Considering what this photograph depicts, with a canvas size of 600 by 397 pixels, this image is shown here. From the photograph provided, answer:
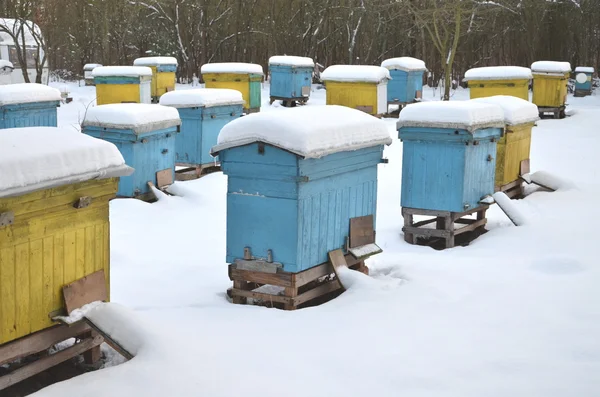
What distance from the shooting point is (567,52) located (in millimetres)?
27859

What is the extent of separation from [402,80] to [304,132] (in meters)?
14.1

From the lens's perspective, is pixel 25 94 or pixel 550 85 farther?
pixel 550 85

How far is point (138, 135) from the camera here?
10.1 meters

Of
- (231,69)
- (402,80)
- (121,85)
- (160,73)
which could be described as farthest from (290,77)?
(121,85)

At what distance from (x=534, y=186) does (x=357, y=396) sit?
7.86 m

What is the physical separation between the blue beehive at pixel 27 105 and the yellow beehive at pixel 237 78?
5705mm

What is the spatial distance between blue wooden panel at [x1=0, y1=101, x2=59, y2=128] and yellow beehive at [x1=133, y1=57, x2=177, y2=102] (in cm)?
915

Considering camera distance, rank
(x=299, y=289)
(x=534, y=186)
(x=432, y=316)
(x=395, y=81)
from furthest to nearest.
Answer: (x=395, y=81) < (x=534, y=186) < (x=299, y=289) < (x=432, y=316)

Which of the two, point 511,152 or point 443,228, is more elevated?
point 511,152

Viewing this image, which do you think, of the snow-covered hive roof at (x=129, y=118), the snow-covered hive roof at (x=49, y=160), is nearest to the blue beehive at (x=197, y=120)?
the snow-covered hive roof at (x=129, y=118)

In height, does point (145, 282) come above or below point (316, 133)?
below

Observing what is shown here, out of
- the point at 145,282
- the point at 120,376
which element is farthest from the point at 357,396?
the point at 145,282

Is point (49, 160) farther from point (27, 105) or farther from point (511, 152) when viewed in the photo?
point (27, 105)

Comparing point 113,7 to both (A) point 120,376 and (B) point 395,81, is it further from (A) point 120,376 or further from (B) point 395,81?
(A) point 120,376
